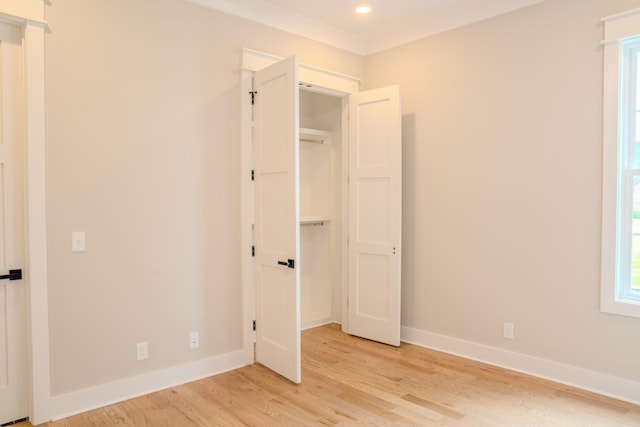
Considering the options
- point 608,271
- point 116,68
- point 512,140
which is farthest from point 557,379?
point 116,68

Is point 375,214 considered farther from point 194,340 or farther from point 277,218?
point 194,340

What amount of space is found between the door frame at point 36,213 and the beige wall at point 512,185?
296cm

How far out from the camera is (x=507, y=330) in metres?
3.51

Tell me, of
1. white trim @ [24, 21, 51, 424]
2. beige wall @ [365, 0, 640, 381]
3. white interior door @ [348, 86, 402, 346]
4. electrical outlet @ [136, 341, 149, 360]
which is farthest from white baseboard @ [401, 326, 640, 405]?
white trim @ [24, 21, 51, 424]

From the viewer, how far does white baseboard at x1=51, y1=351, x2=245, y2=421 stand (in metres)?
2.72

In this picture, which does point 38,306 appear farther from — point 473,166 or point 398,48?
point 398,48

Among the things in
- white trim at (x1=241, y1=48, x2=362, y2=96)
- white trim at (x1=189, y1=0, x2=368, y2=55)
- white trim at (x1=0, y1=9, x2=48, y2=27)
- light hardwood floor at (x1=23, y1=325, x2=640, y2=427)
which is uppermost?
white trim at (x1=189, y1=0, x2=368, y2=55)

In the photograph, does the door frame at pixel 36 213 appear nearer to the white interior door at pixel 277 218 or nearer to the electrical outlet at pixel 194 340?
the electrical outlet at pixel 194 340

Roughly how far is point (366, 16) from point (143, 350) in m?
3.23

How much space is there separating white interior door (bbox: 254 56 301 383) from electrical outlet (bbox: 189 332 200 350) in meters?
0.50

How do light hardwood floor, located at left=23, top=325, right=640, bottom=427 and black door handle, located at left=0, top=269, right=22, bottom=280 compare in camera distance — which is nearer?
black door handle, located at left=0, top=269, right=22, bottom=280

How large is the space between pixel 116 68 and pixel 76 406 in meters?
2.18

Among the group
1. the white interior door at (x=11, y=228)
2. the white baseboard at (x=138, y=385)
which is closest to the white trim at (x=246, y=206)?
the white baseboard at (x=138, y=385)

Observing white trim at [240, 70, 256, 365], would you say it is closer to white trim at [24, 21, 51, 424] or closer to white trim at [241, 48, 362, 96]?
white trim at [241, 48, 362, 96]
